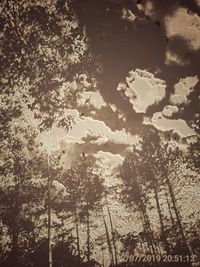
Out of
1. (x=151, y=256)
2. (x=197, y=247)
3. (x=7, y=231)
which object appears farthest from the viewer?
(x=151, y=256)

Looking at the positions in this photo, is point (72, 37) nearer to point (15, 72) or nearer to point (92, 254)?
point (15, 72)

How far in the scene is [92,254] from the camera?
23.0m

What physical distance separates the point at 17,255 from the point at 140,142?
41.0 feet

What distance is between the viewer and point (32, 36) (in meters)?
10.8

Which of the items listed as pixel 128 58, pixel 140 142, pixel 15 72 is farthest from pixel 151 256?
pixel 15 72

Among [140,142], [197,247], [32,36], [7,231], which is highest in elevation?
[140,142]

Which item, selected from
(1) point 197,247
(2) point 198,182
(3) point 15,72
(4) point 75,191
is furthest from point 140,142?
(3) point 15,72

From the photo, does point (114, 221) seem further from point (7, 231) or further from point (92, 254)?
point (7, 231)

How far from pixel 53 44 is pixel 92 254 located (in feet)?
62.0

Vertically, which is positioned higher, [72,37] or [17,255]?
[72,37]

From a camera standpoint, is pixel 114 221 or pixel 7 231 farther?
pixel 114 221

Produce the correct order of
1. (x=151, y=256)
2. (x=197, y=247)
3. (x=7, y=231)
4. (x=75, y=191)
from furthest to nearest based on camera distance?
(x=75, y=191)
(x=151, y=256)
(x=197, y=247)
(x=7, y=231)

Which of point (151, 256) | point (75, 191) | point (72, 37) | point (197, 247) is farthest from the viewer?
point (75, 191)

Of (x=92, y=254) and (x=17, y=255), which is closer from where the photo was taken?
(x=17, y=255)
